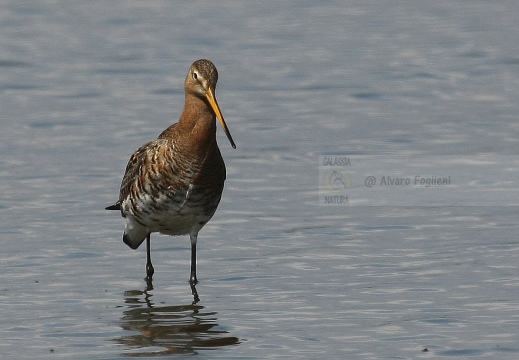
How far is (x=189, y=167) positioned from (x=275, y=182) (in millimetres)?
3718

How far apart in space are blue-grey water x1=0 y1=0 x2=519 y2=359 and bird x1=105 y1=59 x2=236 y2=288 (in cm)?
57

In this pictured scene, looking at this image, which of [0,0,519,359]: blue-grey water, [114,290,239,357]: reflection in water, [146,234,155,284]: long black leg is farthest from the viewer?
[146,234,155,284]: long black leg

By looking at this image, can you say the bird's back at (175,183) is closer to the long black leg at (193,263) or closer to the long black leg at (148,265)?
the long black leg at (193,263)

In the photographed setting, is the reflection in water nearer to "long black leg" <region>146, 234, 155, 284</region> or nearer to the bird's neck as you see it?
"long black leg" <region>146, 234, 155, 284</region>

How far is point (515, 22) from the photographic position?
2353 cm

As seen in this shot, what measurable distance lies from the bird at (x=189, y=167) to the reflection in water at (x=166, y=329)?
0.64 m

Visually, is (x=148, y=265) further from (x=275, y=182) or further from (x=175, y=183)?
(x=275, y=182)

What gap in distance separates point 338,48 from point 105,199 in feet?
29.6

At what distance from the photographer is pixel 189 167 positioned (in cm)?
1055

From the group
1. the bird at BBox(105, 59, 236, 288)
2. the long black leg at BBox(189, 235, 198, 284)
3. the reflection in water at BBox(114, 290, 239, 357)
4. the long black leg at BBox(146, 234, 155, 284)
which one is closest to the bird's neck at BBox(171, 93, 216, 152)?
the bird at BBox(105, 59, 236, 288)

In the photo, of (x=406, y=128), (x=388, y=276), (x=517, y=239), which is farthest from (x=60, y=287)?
(x=406, y=128)

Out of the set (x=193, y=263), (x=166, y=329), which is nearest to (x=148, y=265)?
(x=193, y=263)

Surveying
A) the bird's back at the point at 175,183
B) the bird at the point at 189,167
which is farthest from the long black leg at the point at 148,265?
the bird's back at the point at 175,183

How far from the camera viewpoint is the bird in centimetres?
1056
